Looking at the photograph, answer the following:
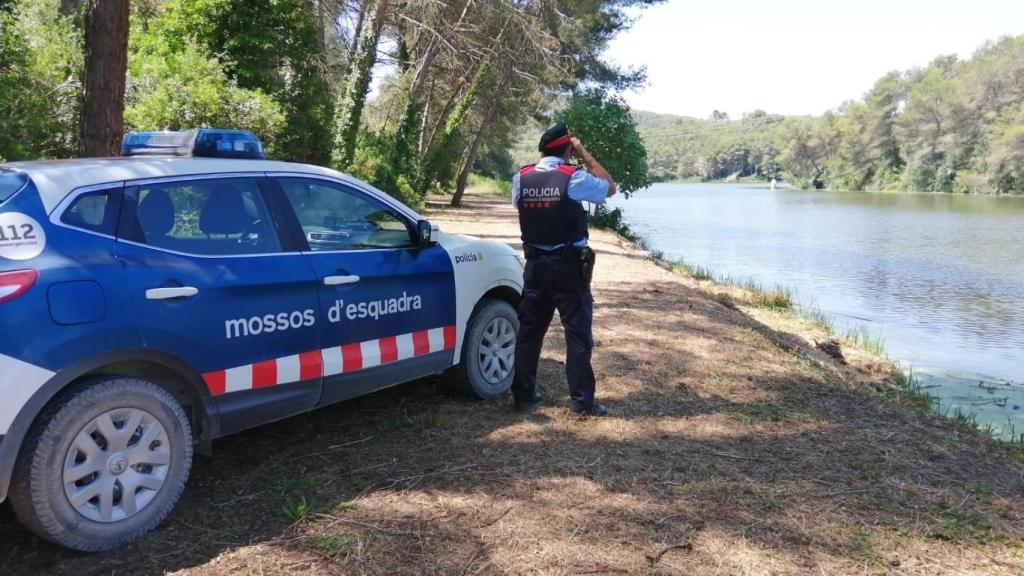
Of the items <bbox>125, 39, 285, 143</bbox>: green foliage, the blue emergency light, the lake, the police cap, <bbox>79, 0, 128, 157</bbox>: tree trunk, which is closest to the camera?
the blue emergency light

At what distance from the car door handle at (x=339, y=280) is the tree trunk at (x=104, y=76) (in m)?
3.97

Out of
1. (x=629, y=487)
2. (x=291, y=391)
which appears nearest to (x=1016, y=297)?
(x=629, y=487)

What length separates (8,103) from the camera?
1120 centimetres

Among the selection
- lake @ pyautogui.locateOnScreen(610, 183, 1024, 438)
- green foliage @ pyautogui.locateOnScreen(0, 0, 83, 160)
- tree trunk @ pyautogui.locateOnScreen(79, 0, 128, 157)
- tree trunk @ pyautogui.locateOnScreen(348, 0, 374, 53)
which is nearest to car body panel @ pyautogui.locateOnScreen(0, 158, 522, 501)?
tree trunk @ pyautogui.locateOnScreen(79, 0, 128, 157)

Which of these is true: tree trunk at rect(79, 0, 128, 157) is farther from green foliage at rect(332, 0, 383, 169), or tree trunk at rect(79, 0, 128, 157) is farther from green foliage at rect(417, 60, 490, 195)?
green foliage at rect(417, 60, 490, 195)

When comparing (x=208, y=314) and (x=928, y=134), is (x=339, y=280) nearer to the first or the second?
(x=208, y=314)

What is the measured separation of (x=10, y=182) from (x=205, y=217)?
2.84 feet

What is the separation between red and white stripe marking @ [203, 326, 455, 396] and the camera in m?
3.78

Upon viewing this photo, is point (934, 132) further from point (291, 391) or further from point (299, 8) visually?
point (291, 391)

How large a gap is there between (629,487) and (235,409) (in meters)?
2.11

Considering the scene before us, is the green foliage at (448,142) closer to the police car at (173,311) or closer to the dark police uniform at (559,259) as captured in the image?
the dark police uniform at (559,259)

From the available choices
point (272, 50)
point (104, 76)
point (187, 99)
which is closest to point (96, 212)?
point (104, 76)

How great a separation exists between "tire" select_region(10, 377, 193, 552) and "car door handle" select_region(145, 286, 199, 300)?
0.37m

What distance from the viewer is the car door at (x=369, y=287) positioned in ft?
14.1
